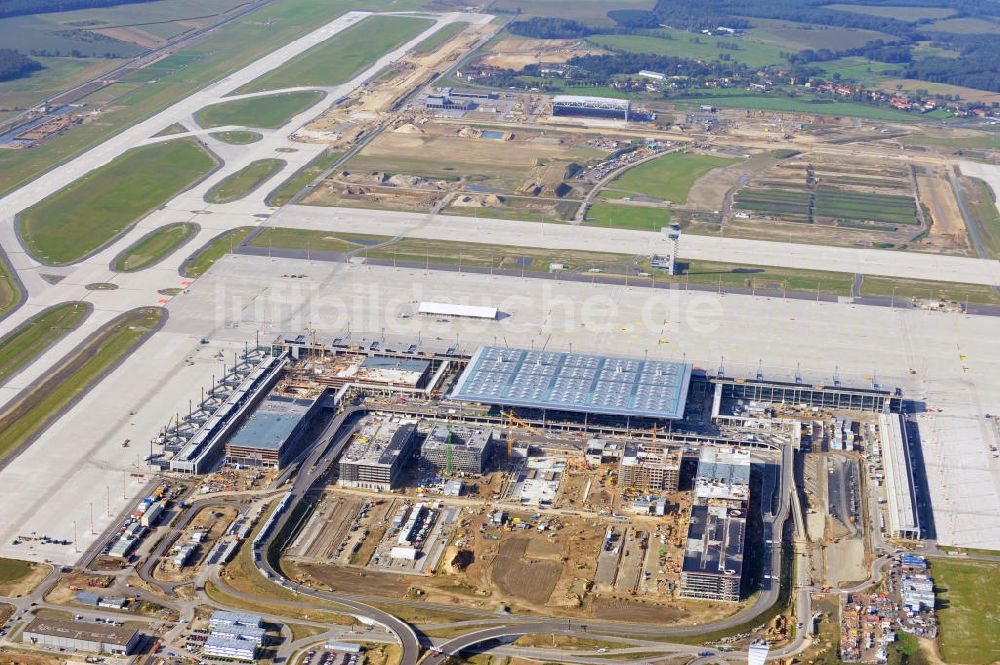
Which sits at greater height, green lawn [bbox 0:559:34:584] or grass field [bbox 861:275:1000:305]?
grass field [bbox 861:275:1000:305]

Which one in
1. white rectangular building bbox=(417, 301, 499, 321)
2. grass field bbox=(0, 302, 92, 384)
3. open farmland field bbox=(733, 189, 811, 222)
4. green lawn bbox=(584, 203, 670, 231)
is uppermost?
open farmland field bbox=(733, 189, 811, 222)

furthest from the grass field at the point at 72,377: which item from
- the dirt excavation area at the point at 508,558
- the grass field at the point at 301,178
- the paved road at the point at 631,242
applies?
the grass field at the point at 301,178

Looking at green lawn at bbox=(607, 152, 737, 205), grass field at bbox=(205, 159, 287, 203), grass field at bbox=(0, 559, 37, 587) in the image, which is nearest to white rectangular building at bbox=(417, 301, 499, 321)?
grass field at bbox=(205, 159, 287, 203)

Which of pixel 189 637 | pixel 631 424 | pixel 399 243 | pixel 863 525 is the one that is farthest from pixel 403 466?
pixel 399 243

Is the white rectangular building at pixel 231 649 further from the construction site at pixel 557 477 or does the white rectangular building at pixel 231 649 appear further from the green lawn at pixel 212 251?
the green lawn at pixel 212 251

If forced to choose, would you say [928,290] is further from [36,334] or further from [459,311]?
[36,334]

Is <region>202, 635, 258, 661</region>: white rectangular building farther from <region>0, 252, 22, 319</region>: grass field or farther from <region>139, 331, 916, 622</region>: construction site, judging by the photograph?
<region>0, 252, 22, 319</region>: grass field

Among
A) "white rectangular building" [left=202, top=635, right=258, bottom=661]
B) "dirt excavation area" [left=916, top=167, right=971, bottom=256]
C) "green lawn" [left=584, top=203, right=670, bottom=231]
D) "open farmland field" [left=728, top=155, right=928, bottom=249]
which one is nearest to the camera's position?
"white rectangular building" [left=202, top=635, right=258, bottom=661]
